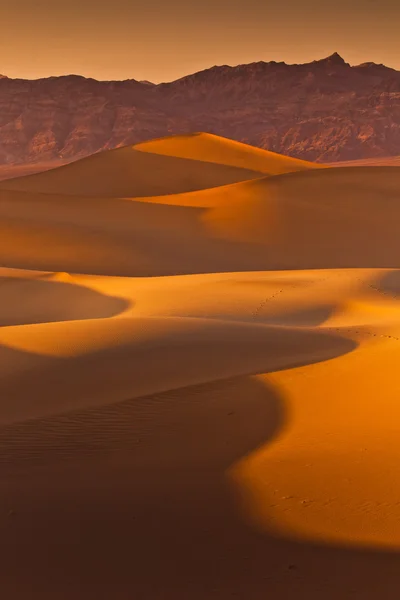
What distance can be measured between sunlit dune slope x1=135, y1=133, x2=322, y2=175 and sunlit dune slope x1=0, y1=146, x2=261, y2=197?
1.54m

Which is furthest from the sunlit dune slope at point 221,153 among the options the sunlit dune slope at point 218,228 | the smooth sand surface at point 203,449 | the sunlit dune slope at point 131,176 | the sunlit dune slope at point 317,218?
the smooth sand surface at point 203,449

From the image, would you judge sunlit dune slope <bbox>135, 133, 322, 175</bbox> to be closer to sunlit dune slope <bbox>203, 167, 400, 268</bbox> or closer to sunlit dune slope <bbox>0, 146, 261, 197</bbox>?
sunlit dune slope <bbox>0, 146, 261, 197</bbox>

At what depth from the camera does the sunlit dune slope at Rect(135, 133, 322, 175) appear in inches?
2446

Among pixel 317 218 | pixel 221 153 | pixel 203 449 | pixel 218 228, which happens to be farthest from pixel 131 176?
pixel 203 449

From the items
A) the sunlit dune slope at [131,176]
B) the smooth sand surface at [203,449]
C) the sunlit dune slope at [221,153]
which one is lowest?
the sunlit dune slope at [131,176]

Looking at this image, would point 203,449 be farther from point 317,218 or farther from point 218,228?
point 317,218

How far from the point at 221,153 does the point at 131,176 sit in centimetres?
938

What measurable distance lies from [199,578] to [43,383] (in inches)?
167

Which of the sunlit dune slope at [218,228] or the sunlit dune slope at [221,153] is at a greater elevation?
the sunlit dune slope at [221,153]

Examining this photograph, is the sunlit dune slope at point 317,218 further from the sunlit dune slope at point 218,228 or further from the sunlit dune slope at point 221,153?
the sunlit dune slope at point 221,153

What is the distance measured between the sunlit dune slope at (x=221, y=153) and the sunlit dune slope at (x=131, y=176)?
1.54 m

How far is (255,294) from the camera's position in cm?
1645

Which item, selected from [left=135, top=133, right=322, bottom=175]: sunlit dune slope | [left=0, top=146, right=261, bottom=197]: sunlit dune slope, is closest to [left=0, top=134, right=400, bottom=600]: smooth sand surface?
[left=0, top=146, right=261, bottom=197]: sunlit dune slope

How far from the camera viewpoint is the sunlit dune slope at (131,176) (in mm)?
54469
